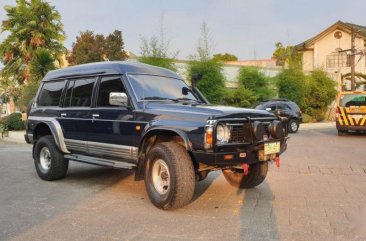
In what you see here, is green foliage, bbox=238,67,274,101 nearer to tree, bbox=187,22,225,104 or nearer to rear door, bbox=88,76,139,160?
tree, bbox=187,22,225,104

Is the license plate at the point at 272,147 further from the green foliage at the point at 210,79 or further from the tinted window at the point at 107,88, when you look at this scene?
the green foliage at the point at 210,79

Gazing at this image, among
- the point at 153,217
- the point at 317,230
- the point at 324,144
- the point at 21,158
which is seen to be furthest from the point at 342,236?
the point at 324,144

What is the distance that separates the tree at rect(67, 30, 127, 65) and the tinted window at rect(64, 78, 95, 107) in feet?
95.2

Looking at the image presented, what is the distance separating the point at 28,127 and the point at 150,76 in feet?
10.4

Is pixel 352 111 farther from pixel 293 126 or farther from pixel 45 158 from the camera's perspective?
pixel 45 158

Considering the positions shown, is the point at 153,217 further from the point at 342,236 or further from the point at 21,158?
the point at 21,158

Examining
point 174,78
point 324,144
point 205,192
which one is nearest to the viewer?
Result: point 205,192

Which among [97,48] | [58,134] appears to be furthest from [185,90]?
[97,48]

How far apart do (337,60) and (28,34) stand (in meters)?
28.3

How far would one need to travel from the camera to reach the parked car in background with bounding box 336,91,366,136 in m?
17.0

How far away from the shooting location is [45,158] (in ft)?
26.9

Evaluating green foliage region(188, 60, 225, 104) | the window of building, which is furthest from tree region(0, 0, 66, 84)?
the window of building

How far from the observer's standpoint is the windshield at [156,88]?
657 centimetres

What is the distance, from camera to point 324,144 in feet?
47.9
